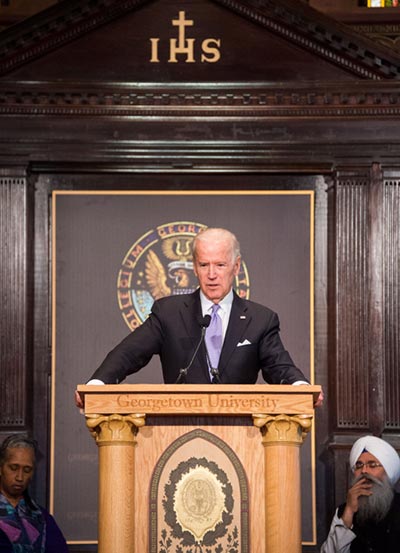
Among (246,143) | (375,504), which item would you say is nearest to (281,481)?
(375,504)

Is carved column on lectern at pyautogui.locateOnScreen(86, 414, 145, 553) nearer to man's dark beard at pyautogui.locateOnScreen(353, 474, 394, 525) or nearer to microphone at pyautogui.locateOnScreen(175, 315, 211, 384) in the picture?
microphone at pyautogui.locateOnScreen(175, 315, 211, 384)

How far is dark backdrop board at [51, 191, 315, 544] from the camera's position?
891 centimetres

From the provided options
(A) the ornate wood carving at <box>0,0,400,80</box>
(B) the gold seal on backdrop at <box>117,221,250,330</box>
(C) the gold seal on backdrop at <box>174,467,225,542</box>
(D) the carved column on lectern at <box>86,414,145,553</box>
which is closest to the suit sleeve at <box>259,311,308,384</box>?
(C) the gold seal on backdrop at <box>174,467,225,542</box>

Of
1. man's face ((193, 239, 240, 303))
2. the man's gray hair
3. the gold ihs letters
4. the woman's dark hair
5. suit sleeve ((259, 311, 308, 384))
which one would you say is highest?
the gold ihs letters

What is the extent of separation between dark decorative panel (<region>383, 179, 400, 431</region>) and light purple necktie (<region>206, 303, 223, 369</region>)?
2.90 m

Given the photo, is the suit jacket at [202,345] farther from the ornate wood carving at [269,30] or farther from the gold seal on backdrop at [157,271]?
the ornate wood carving at [269,30]

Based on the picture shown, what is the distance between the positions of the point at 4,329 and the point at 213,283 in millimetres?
3087

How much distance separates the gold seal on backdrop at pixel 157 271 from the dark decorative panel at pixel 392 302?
986 millimetres

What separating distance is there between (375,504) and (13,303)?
2.93 metres

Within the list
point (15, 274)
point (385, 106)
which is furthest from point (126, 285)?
point (385, 106)

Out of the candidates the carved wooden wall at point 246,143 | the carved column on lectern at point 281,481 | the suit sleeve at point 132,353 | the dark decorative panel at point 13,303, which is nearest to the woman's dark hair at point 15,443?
the dark decorative panel at point 13,303

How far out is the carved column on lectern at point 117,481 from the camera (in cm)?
527

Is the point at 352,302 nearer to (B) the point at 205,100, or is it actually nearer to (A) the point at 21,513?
(B) the point at 205,100

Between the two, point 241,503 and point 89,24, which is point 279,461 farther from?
point 89,24
